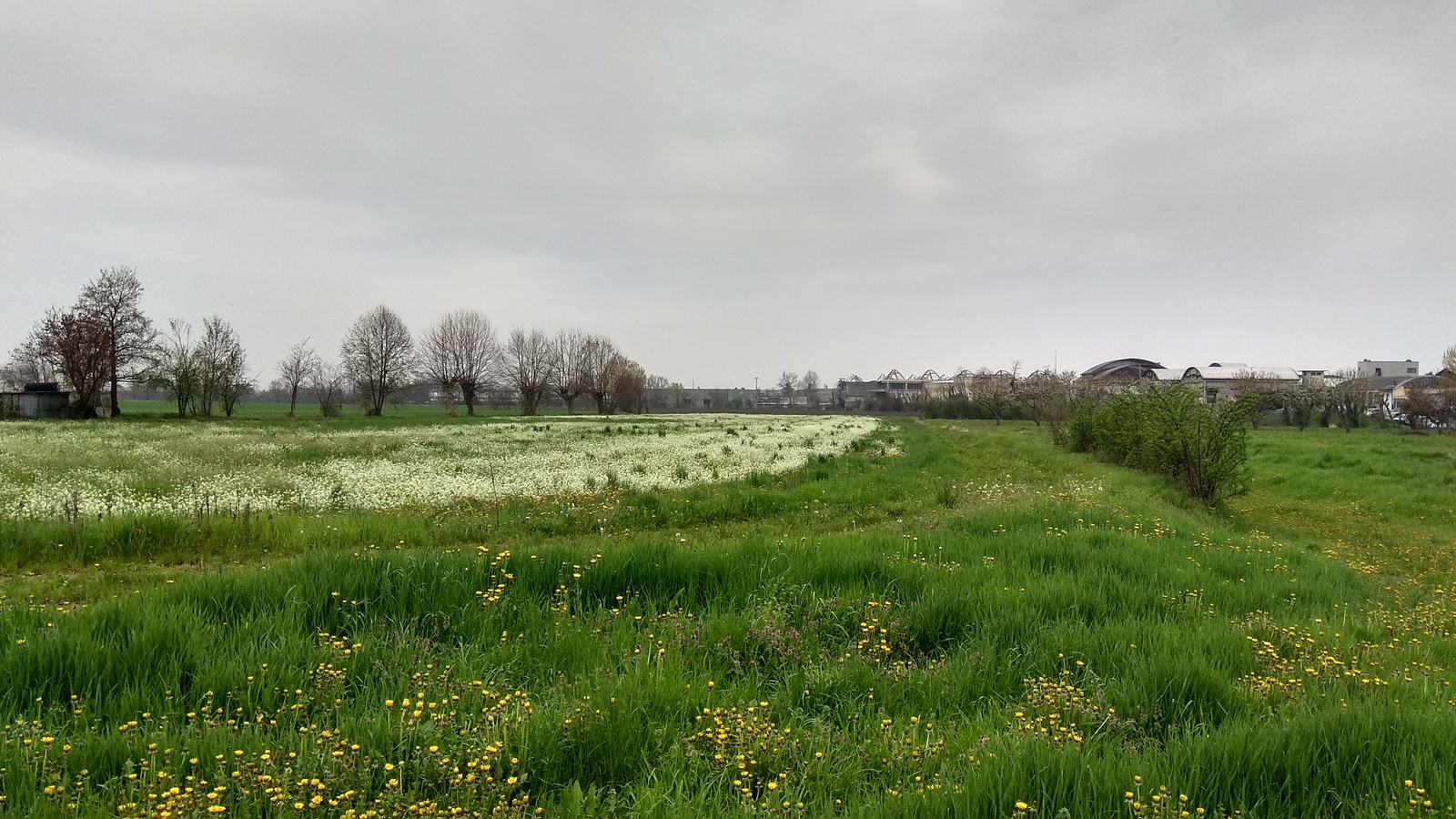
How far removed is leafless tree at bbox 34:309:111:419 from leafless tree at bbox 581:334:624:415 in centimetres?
5443

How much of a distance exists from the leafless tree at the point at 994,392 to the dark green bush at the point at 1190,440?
55.9 meters

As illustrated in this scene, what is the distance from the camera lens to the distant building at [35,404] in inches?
1948

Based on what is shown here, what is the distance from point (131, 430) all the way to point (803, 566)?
42.2m

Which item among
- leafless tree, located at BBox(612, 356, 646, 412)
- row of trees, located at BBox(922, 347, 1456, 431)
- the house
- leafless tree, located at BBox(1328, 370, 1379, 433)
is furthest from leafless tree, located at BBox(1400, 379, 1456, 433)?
leafless tree, located at BBox(612, 356, 646, 412)

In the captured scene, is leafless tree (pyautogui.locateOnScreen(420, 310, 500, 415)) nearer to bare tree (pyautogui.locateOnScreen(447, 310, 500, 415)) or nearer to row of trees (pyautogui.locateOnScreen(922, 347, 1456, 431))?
bare tree (pyautogui.locateOnScreen(447, 310, 500, 415))

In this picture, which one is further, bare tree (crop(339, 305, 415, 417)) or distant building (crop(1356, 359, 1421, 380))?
distant building (crop(1356, 359, 1421, 380))

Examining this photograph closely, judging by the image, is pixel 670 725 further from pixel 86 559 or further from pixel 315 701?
pixel 86 559

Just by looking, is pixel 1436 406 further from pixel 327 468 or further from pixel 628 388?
pixel 628 388

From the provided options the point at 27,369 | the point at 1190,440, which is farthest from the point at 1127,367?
the point at 27,369

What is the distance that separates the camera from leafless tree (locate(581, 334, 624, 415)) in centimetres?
9656

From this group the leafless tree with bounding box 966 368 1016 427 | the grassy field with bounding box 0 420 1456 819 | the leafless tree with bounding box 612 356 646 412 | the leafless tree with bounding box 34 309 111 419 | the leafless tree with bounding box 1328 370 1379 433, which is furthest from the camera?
the leafless tree with bounding box 612 356 646 412

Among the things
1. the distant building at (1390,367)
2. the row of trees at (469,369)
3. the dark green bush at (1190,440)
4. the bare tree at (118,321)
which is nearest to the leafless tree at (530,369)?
the row of trees at (469,369)

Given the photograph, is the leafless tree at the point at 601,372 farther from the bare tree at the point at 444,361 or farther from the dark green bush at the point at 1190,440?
the dark green bush at the point at 1190,440

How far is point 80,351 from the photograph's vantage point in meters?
49.7
